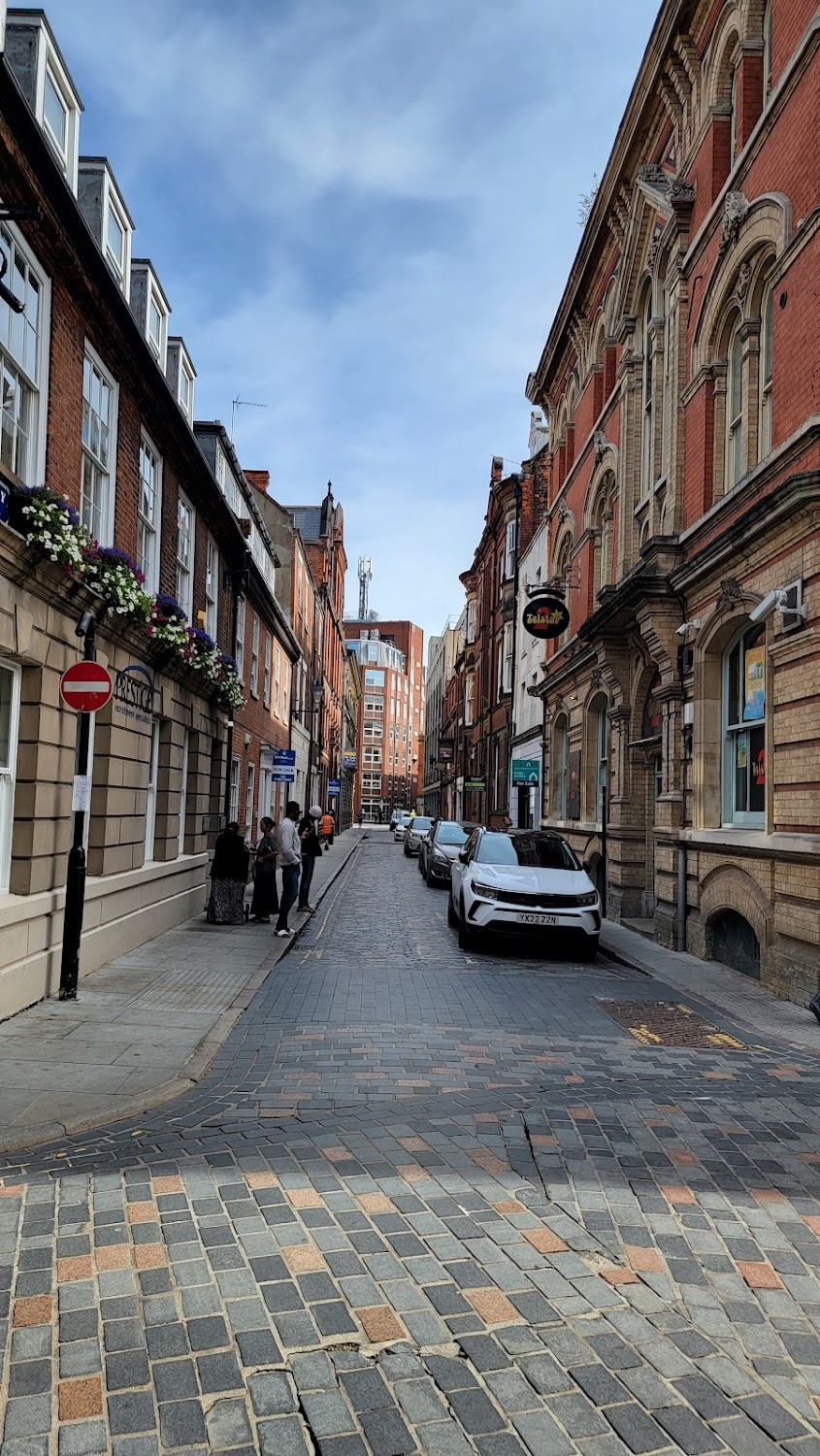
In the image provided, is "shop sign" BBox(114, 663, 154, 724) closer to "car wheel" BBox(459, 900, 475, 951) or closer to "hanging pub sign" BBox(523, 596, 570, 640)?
"car wheel" BBox(459, 900, 475, 951)

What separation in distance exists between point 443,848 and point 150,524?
41.4ft

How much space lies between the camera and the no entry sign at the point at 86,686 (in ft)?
26.3

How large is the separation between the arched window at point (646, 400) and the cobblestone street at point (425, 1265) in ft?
40.0

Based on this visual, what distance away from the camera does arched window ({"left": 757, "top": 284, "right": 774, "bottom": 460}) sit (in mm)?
11336

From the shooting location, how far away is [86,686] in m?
8.05

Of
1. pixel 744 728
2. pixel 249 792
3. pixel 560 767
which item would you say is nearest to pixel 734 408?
pixel 744 728

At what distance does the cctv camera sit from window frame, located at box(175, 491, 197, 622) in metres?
8.05

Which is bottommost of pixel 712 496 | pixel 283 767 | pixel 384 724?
pixel 283 767

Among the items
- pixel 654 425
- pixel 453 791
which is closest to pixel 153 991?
pixel 654 425

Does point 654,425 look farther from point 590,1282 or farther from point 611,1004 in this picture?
point 590,1282

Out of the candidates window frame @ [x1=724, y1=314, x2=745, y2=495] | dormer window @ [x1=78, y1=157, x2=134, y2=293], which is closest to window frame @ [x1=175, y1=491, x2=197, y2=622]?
dormer window @ [x1=78, y1=157, x2=134, y2=293]

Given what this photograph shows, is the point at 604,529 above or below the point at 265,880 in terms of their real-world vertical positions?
above

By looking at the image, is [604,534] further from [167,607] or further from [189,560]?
[167,607]

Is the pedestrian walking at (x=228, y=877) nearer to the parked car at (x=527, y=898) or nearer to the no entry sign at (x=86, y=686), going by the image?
the parked car at (x=527, y=898)
